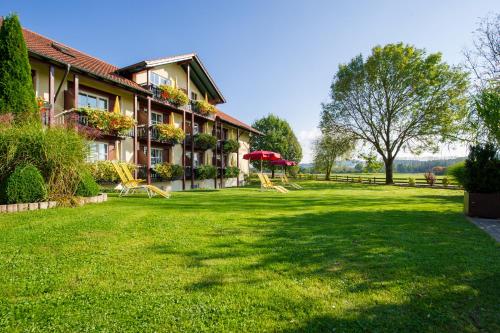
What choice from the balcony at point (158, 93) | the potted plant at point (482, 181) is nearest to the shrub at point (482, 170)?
the potted plant at point (482, 181)

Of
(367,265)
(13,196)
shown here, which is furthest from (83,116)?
(367,265)

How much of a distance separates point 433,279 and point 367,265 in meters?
0.79

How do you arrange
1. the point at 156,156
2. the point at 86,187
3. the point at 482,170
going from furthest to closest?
the point at 156,156 → the point at 86,187 → the point at 482,170

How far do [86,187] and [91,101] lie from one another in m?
9.73

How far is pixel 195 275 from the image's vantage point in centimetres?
366

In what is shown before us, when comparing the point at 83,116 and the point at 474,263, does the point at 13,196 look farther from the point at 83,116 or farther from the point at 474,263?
the point at 474,263

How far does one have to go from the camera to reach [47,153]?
8391 mm

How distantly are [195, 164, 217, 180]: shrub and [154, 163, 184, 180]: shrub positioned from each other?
291 cm

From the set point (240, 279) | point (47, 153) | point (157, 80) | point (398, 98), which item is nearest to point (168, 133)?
point (157, 80)

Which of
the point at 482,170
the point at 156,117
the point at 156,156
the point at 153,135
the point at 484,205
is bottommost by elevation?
the point at 484,205

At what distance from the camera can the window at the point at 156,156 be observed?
22.2 meters

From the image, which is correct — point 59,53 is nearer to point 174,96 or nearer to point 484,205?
point 174,96

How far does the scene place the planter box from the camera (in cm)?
902

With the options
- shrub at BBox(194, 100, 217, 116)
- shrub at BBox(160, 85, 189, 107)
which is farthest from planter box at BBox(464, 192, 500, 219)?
shrub at BBox(194, 100, 217, 116)
